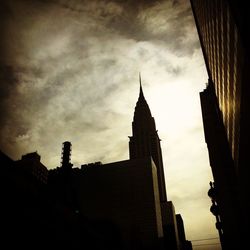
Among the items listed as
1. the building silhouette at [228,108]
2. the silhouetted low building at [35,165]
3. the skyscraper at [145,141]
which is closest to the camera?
the building silhouette at [228,108]

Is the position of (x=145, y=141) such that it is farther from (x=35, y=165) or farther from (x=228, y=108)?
(x=228, y=108)

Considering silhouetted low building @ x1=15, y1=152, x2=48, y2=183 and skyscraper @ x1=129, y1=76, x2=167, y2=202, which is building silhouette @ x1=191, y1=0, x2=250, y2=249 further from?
skyscraper @ x1=129, y1=76, x2=167, y2=202

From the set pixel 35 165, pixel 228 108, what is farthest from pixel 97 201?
pixel 228 108

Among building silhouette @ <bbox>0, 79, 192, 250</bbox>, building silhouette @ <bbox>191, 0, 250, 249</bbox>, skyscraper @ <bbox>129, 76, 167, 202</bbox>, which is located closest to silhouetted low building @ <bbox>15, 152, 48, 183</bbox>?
building silhouette @ <bbox>0, 79, 192, 250</bbox>

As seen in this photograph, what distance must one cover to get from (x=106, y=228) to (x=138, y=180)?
98.6 feet

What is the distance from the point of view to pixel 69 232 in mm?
25047

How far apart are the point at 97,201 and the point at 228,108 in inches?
3623

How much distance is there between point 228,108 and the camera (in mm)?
20000

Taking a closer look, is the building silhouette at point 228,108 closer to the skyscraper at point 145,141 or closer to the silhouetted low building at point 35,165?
the silhouetted low building at point 35,165

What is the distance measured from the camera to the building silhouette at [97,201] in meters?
19.1

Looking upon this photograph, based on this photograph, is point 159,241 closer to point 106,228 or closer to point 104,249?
point 106,228

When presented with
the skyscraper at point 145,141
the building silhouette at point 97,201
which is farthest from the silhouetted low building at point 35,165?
the skyscraper at point 145,141

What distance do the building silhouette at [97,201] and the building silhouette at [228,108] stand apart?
13.1m

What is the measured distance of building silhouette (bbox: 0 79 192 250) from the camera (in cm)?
1911
